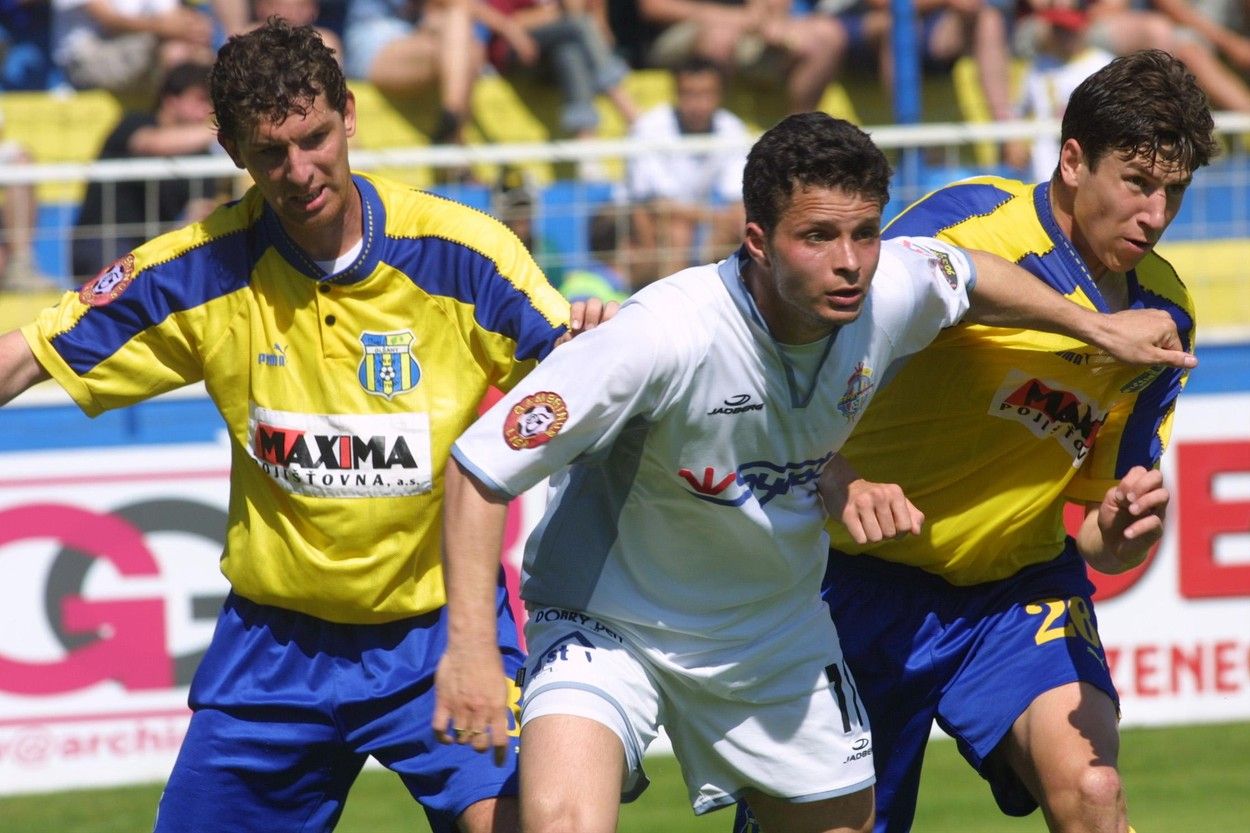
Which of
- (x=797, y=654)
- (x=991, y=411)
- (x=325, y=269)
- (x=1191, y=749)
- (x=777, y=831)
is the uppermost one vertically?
(x=325, y=269)

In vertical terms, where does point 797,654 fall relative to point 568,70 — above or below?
below

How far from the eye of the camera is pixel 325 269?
4000 mm

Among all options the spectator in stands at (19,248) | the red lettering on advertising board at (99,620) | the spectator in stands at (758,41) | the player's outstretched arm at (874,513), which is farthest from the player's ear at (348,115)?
the spectator in stands at (758,41)

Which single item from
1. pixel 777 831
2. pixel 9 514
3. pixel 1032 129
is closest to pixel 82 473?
pixel 9 514

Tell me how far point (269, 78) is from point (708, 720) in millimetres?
1723

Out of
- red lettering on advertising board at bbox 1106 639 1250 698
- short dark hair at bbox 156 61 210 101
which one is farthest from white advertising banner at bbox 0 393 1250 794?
red lettering on advertising board at bbox 1106 639 1250 698

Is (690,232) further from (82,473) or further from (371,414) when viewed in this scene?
(371,414)

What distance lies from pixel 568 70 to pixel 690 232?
7.54 ft

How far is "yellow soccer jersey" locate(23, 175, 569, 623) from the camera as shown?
158 inches

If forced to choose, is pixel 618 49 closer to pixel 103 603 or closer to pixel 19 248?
pixel 19 248

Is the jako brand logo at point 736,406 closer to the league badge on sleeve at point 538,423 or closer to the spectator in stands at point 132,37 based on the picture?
the league badge on sleeve at point 538,423

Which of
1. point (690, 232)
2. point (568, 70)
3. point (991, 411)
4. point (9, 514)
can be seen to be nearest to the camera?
point (991, 411)

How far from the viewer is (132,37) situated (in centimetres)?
908

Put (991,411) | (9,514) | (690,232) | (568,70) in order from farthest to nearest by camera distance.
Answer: (568,70) < (690,232) < (9,514) < (991,411)
